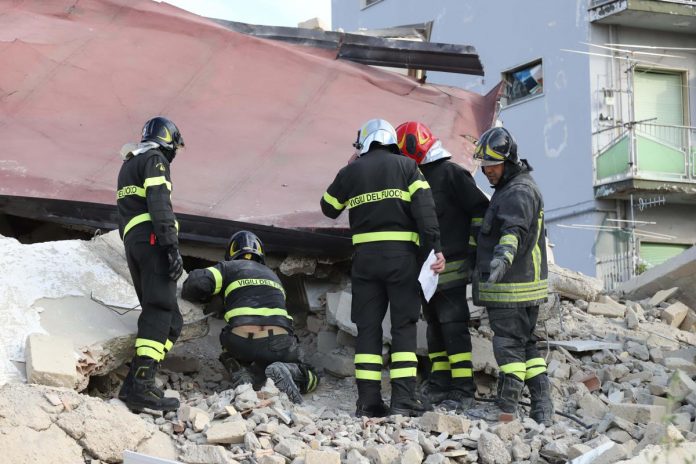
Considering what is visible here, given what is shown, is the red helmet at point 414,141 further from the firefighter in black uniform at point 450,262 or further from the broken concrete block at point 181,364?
the broken concrete block at point 181,364

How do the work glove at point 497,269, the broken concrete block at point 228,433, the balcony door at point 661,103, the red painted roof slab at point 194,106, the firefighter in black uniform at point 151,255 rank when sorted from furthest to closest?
the balcony door at point 661,103 < the red painted roof slab at point 194,106 < the firefighter in black uniform at point 151,255 < the work glove at point 497,269 < the broken concrete block at point 228,433

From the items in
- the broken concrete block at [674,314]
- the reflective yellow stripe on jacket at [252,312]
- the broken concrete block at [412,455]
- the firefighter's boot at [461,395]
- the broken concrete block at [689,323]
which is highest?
the reflective yellow stripe on jacket at [252,312]

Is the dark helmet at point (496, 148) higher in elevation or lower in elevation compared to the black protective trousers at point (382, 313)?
higher

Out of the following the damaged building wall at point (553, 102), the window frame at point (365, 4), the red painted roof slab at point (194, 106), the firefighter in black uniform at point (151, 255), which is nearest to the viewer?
the firefighter in black uniform at point (151, 255)

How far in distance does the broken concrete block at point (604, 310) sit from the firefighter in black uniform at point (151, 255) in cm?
414

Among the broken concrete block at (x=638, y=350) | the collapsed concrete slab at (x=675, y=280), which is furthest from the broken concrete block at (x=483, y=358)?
the collapsed concrete slab at (x=675, y=280)

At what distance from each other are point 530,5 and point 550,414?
1464 centimetres

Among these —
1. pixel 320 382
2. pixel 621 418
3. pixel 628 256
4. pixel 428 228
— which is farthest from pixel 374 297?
pixel 628 256

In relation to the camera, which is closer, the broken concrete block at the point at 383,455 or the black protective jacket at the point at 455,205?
the broken concrete block at the point at 383,455

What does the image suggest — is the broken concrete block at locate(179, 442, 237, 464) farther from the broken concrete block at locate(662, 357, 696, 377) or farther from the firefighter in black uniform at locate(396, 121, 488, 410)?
the broken concrete block at locate(662, 357, 696, 377)

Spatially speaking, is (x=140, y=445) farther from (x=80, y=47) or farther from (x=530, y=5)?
(x=530, y=5)

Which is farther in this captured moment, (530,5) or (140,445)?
(530,5)

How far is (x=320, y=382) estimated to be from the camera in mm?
6793

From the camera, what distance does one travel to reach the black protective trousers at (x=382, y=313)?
227 inches
